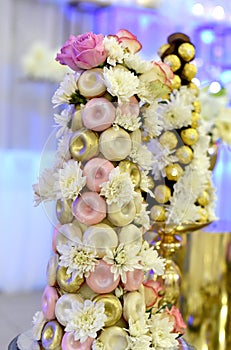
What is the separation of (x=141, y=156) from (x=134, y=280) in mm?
202

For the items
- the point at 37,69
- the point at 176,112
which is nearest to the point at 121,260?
the point at 176,112

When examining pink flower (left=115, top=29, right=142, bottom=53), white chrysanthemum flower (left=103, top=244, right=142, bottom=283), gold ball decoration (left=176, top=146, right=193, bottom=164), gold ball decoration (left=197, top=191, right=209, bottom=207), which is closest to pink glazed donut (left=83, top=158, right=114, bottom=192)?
white chrysanthemum flower (left=103, top=244, right=142, bottom=283)

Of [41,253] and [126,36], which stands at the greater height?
[126,36]

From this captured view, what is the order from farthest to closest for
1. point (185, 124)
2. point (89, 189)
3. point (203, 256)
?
point (203, 256) < point (185, 124) < point (89, 189)

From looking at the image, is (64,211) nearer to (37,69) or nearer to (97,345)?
(97,345)

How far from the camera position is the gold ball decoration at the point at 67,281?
95 cm

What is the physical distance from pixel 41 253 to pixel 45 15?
57.8 inches

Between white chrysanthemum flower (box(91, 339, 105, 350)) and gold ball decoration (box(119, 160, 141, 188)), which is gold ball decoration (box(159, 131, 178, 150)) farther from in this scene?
white chrysanthemum flower (box(91, 339, 105, 350))

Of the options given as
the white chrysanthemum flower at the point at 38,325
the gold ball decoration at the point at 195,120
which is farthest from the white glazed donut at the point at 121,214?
the gold ball decoration at the point at 195,120

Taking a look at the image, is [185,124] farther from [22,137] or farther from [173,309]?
[22,137]

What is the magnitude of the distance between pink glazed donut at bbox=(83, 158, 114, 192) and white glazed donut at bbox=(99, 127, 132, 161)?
0.06ft

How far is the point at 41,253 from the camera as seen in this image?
379 centimetres

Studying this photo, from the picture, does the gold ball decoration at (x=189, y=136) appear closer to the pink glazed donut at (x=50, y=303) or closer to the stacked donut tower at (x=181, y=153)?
the stacked donut tower at (x=181, y=153)

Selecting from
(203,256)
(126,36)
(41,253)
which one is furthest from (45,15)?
(126,36)
